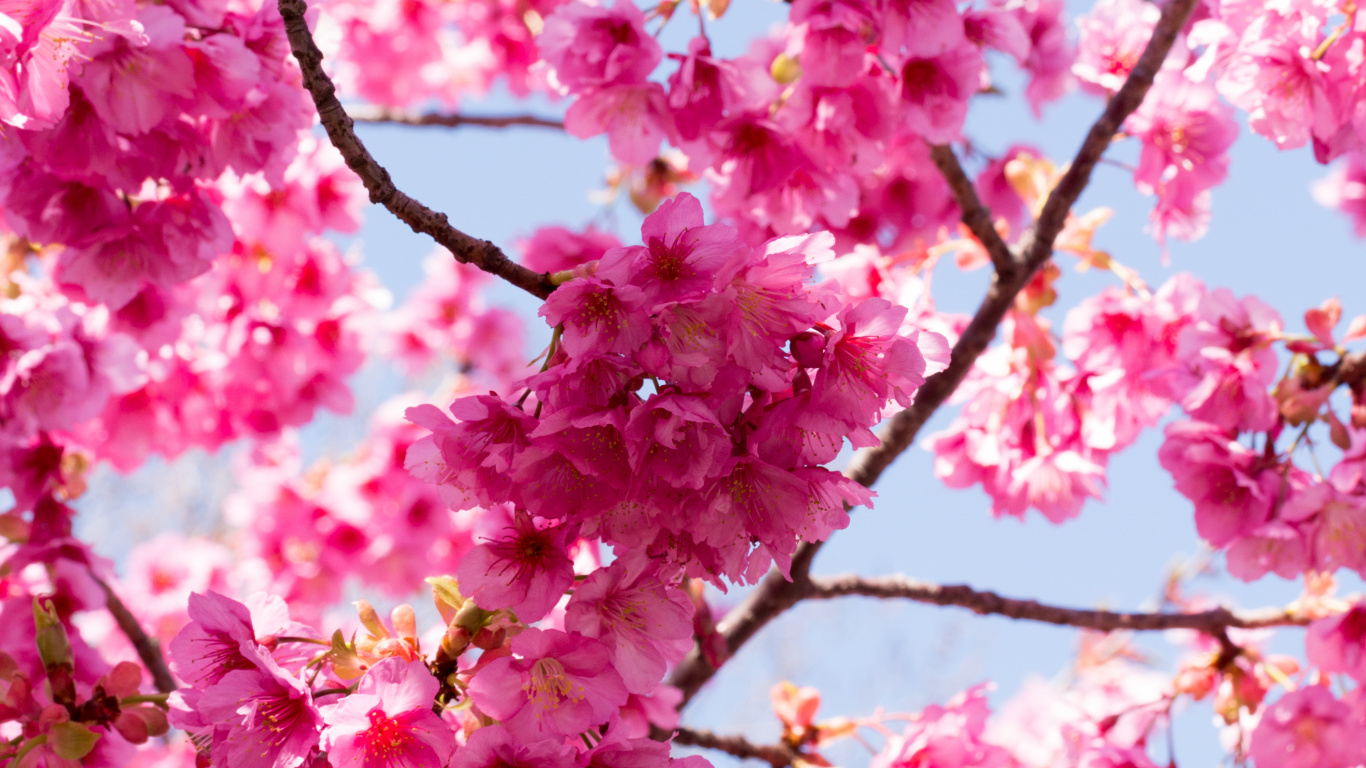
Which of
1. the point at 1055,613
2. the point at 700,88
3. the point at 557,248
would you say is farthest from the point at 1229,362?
the point at 557,248

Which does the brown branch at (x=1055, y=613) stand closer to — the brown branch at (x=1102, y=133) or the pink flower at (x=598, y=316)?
the brown branch at (x=1102, y=133)

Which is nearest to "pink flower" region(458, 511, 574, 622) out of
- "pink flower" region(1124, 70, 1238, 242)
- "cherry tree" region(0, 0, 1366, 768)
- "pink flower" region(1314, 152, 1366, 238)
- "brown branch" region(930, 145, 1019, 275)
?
"cherry tree" region(0, 0, 1366, 768)

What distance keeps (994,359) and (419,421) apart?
1.50 metres

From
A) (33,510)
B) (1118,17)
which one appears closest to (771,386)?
(1118,17)

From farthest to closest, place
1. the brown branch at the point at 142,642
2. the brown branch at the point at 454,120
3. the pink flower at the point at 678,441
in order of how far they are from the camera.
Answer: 1. the brown branch at the point at 454,120
2. the brown branch at the point at 142,642
3. the pink flower at the point at 678,441

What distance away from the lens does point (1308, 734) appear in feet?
7.31

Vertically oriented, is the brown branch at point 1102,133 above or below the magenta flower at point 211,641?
above

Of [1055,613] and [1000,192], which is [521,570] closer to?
[1055,613]

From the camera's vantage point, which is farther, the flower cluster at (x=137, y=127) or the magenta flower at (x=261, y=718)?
the flower cluster at (x=137, y=127)

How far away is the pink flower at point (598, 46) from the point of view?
6.33 ft

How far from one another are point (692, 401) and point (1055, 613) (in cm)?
178

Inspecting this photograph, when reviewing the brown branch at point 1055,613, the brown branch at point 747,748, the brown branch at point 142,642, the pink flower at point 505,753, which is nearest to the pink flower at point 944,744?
the brown branch at point 747,748

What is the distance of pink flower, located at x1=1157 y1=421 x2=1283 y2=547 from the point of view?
6.68 feet

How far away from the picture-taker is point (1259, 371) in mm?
2062
